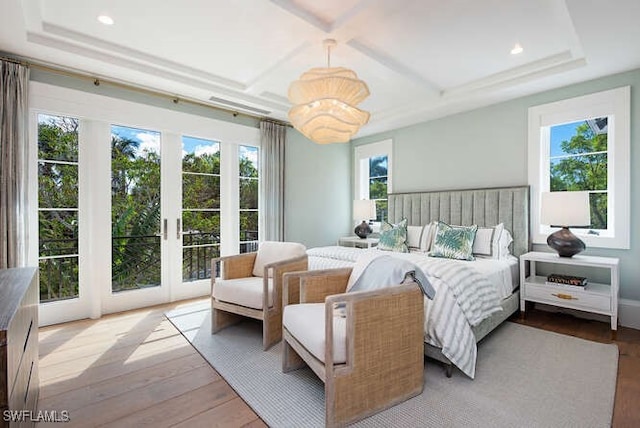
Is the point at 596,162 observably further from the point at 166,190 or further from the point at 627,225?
the point at 166,190

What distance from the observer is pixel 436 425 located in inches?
64.1

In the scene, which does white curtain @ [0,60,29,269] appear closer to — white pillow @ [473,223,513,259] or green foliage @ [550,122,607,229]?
white pillow @ [473,223,513,259]

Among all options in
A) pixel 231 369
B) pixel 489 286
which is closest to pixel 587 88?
pixel 489 286

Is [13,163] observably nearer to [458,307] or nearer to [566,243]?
[458,307]

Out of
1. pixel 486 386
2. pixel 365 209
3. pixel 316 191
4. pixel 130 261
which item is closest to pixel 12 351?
pixel 486 386

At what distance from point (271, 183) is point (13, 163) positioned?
2.67 metres

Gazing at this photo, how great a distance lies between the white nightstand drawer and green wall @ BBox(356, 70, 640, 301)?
59cm

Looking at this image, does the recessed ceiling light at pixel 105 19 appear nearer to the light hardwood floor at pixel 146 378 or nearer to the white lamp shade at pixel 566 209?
the light hardwood floor at pixel 146 378

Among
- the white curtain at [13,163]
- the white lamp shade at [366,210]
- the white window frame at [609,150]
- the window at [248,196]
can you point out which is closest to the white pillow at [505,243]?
the white window frame at [609,150]

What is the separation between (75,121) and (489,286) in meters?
4.35

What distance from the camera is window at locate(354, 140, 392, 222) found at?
5227 millimetres

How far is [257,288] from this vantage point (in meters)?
2.64

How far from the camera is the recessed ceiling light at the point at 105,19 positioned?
237 cm

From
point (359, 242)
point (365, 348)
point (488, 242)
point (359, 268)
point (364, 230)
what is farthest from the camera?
point (364, 230)
